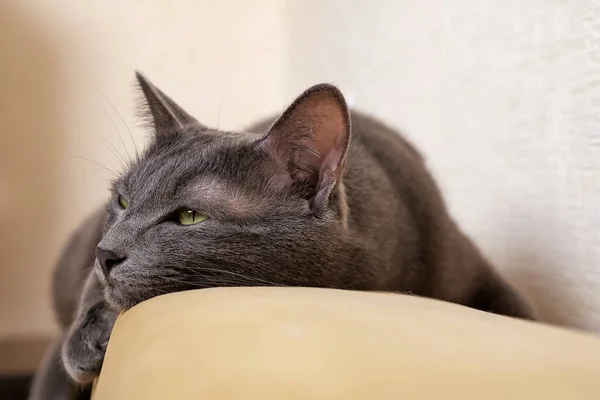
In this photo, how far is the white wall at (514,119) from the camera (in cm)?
103

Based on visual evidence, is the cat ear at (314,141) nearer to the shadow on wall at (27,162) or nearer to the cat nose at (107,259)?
the cat nose at (107,259)

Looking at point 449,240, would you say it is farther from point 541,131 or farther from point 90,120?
point 90,120

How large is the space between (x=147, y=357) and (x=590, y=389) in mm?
331

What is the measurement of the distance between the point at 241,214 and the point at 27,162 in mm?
1475

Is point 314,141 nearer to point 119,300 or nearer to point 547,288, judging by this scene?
point 119,300

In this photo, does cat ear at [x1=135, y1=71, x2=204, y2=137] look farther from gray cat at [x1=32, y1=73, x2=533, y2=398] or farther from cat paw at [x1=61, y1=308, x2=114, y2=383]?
cat paw at [x1=61, y1=308, x2=114, y2=383]

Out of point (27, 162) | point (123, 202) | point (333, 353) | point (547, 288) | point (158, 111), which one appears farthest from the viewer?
point (27, 162)

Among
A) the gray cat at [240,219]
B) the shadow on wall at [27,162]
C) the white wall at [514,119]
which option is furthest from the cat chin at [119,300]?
the shadow on wall at [27,162]

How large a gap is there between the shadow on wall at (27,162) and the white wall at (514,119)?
1073 millimetres

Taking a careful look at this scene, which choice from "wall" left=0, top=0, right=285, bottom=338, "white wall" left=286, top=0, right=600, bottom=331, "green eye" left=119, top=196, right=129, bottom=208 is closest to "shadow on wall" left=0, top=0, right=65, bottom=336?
"wall" left=0, top=0, right=285, bottom=338

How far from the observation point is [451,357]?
1.50 feet

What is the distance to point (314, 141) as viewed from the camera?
0.80 m

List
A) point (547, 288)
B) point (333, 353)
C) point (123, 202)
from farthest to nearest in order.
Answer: point (547, 288), point (123, 202), point (333, 353)

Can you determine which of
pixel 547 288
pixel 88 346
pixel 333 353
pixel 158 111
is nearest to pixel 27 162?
pixel 158 111
